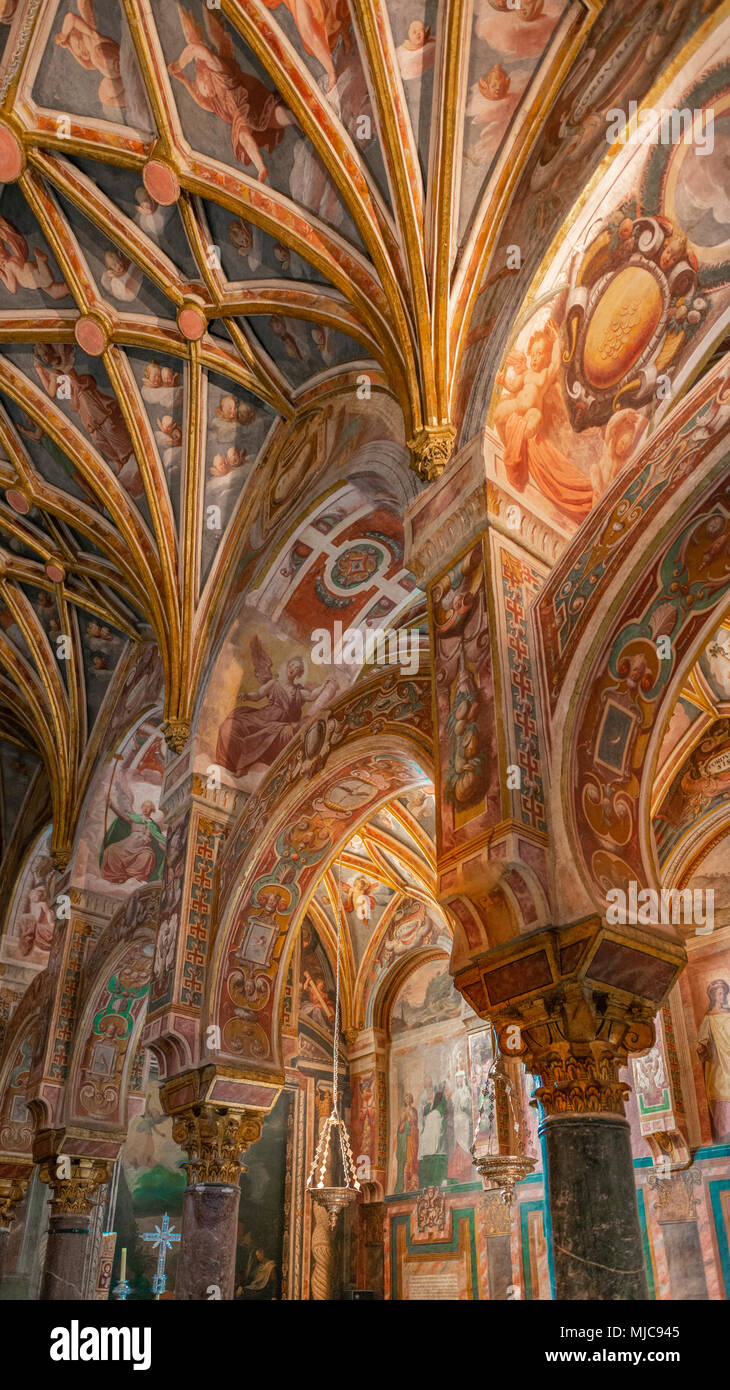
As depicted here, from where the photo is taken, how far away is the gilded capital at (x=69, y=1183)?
12.2 meters

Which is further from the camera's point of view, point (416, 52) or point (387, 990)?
point (387, 990)

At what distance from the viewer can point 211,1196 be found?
366 inches

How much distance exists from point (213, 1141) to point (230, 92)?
903cm

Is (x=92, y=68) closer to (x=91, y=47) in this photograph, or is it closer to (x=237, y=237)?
A: (x=91, y=47)

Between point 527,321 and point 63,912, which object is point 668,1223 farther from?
point 527,321

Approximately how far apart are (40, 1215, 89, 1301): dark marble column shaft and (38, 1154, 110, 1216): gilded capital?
9 cm

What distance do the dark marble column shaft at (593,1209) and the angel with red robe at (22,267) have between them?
9.10m

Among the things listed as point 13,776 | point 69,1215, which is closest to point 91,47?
point 69,1215

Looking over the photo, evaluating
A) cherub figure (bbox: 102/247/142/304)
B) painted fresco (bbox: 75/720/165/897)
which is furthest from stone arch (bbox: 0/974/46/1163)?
cherub figure (bbox: 102/247/142/304)

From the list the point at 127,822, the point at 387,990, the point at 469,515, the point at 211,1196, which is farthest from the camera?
the point at 387,990

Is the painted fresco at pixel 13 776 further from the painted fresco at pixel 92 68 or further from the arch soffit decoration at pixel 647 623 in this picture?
the arch soffit decoration at pixel 647 623

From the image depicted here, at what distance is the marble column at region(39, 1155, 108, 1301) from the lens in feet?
39.1

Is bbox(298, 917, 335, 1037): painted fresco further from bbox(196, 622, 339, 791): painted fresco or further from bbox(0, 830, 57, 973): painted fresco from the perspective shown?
bbox(196, 622, 339, 791): painted fresco

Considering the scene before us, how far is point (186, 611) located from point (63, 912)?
4.64m
